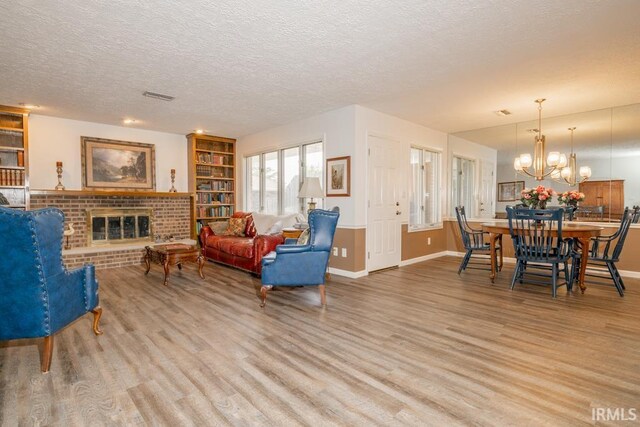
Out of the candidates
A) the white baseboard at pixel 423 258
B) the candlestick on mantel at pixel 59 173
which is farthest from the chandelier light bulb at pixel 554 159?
the candlestick on mantel at pixel 59 173

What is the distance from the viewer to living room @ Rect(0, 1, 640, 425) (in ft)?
6.36

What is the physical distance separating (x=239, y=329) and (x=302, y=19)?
2626 millimetres

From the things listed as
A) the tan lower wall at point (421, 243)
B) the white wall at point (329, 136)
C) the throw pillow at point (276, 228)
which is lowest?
the tan lower wall at point (421, 243)

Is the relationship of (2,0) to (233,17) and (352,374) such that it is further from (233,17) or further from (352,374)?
(352,374)

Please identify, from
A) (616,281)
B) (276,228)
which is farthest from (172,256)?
(616,281)

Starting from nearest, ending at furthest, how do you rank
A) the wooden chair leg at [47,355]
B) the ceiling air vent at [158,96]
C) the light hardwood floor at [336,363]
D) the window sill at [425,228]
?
the light hardwood floor at [336,363] → the wooden chair leg at [47,355] → the ceiling air vent at [158,96] → the window sill at [425,228]

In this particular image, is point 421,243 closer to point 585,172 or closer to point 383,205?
point 383,205

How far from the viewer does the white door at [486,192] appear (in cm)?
649

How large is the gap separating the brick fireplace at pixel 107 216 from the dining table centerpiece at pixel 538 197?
20.0 ft

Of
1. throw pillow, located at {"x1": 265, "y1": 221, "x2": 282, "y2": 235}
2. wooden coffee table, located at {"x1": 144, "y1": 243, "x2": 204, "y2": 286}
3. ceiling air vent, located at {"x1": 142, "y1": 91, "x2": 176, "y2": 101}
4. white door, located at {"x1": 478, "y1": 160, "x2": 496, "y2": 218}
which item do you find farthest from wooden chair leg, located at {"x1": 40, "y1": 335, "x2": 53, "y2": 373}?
white door, located at {"x1": 478, "y1": 160, "x2": 496, "y2": 218}

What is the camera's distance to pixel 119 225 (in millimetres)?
6078

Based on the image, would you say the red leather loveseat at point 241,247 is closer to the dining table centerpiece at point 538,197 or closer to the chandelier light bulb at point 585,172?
the dining table centerpiece at point 538,197

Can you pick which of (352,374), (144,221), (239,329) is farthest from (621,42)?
(144,221)

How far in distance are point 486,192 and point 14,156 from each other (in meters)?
8.35
